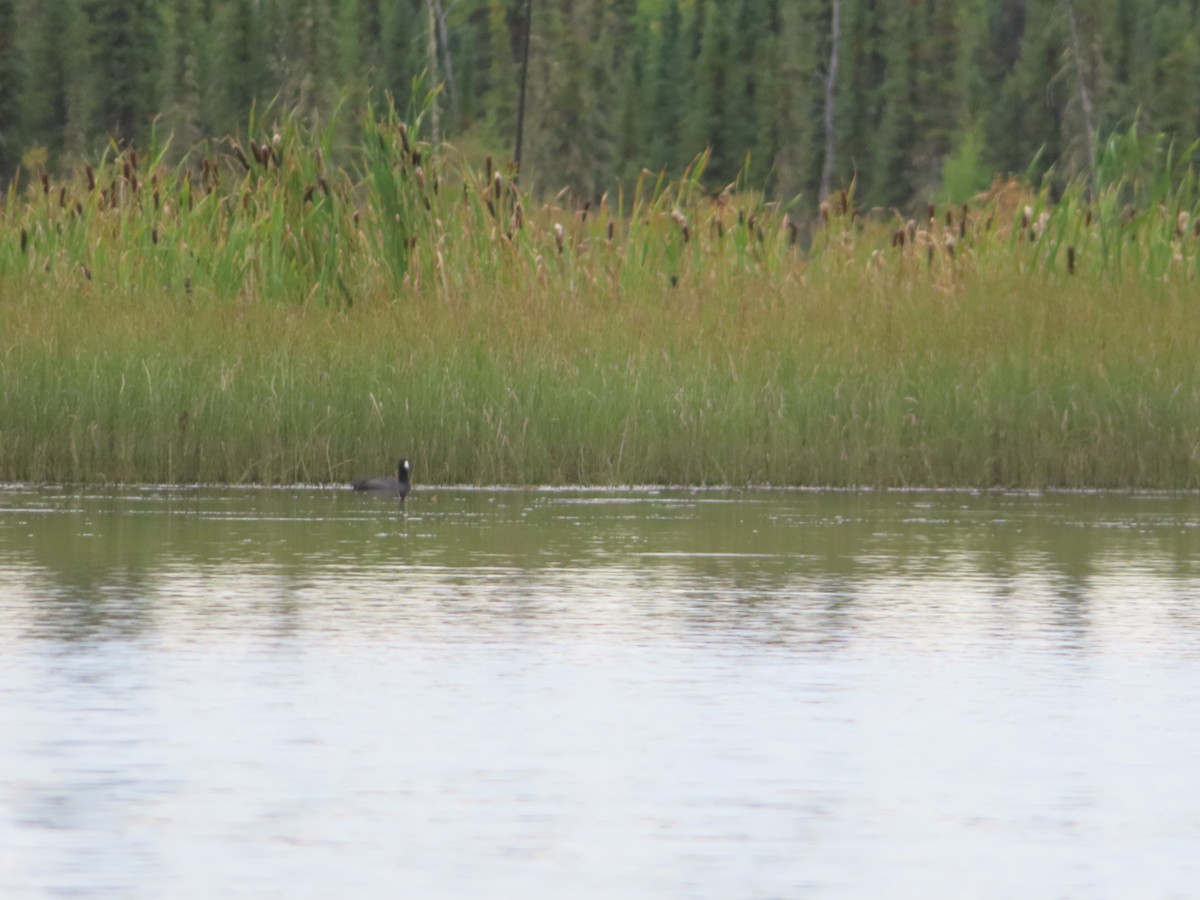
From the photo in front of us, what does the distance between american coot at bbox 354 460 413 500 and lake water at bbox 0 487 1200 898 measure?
1465 mm

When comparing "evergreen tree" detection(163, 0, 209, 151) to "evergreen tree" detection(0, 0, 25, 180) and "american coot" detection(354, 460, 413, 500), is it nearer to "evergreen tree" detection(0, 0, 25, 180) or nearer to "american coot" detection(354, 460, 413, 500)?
"evergreen tree" detection(0, 0, 25, 180)

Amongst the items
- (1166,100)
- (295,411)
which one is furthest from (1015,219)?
(1166,100)

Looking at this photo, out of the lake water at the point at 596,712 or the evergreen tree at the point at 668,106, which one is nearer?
the lake water at the point at 596,712

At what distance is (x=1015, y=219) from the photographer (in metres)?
17.2

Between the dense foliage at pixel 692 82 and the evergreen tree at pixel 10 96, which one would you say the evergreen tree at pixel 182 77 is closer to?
the dense foliage at pixel 692 82

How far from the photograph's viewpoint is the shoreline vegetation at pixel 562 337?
13508 millimetres

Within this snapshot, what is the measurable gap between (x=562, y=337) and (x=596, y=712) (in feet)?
27.1

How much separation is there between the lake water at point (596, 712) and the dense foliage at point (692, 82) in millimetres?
66486

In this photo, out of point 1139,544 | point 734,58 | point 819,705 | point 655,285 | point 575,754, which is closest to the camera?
point 575,754

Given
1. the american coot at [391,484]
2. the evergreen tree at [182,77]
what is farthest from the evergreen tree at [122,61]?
the american coot at [391,484]

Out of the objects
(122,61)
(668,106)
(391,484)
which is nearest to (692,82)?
(668,106)

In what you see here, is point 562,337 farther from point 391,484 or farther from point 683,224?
point 683,224

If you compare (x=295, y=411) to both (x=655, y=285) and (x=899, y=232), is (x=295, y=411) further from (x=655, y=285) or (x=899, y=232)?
(x=899, y=232)

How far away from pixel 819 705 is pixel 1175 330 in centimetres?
853
